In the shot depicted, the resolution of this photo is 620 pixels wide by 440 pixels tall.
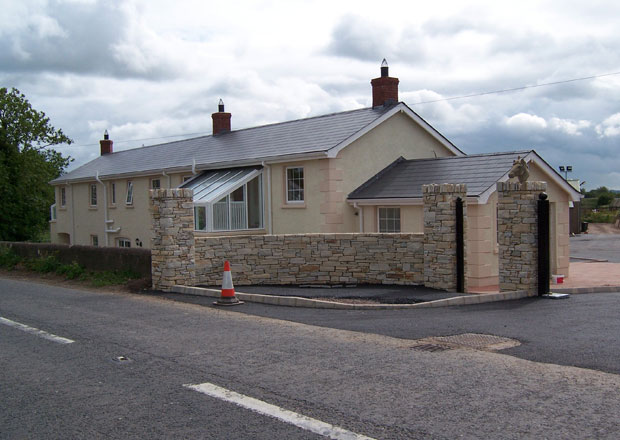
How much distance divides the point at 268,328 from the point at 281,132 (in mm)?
15086

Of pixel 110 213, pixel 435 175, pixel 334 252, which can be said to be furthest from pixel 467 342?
pixel 110 213

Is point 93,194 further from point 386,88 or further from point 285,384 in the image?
point 285,384

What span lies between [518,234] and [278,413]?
924 cm

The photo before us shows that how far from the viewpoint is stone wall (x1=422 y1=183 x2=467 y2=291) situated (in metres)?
14.5

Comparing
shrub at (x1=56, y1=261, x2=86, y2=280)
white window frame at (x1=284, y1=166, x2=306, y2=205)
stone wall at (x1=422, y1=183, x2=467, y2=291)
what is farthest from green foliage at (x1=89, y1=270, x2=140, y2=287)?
stone wall at (x1=422, y1=183, x2=467, y2=291)

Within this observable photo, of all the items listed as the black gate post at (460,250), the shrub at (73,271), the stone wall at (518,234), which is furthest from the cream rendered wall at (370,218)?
the shrub at (73,271)

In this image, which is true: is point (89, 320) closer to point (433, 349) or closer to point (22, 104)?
point (433, 349)

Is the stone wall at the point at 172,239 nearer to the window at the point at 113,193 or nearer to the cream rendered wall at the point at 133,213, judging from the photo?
the cream rendered wall at the point at 133,213

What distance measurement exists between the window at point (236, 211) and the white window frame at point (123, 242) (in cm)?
1033

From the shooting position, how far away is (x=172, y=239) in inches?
610

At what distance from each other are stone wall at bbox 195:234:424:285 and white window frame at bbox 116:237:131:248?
15.1m

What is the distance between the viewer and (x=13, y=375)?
24.2ft

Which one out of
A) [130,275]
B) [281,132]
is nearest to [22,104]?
[281,132]

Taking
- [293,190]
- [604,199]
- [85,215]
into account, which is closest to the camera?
[293,190]
